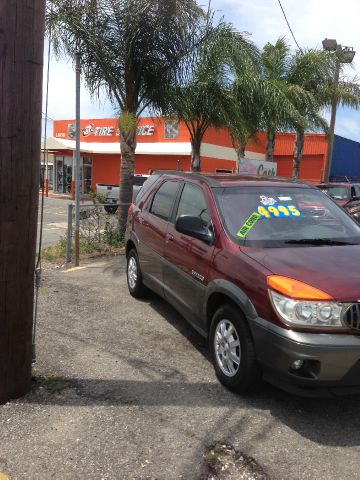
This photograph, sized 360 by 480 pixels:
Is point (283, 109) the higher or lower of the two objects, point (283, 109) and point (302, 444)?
the higher

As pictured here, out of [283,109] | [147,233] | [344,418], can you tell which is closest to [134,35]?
[283,109]

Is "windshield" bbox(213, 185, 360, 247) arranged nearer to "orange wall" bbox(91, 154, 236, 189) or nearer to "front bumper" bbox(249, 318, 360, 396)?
"front bumper" bbox(249, 318, 360, 396)

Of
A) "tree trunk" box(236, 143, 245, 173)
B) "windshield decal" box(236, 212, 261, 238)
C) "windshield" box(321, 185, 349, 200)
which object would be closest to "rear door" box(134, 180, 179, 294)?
"windshield decal" box(236, 212, 261, 238)

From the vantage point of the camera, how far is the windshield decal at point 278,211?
4266 millimetres

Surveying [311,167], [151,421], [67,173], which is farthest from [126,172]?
[311,167]

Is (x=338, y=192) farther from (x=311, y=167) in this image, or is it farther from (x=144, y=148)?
(x=311, y=167)

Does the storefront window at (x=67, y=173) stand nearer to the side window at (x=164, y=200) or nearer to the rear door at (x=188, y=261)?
the side window at (x=164, y=200)

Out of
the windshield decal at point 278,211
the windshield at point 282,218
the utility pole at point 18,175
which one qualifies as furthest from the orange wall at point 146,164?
the utility pole at point 18,175

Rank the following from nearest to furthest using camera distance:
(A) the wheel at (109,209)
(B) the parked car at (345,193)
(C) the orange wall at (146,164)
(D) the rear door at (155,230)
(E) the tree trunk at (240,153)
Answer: (D) the rear door at (155,230) → (A) the wheel at (109,209) → (E) the tree trunk at (240,153) → (B) the parked car at (345,193) → (C) the orange wall at (146,164)

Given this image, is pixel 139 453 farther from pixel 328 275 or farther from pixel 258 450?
pixel 328 275

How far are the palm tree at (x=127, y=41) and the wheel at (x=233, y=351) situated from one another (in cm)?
640

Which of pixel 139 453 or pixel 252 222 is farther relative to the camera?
pixel 252 222

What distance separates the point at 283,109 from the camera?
11992 millimetres

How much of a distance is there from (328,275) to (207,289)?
109cm
